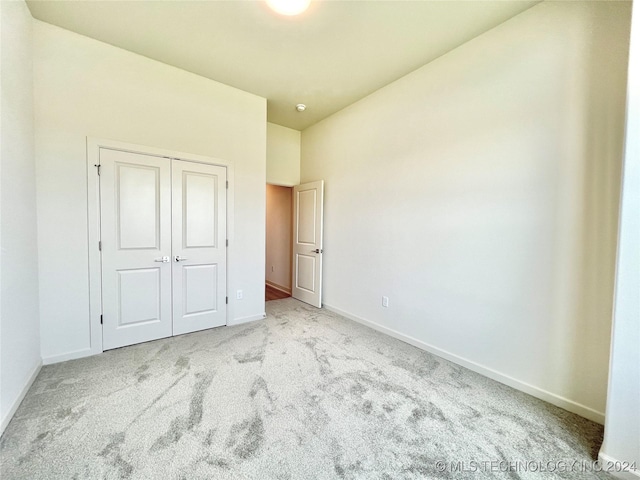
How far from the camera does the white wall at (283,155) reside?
432cm

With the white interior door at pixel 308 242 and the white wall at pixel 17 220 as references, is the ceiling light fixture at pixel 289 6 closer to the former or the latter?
the white wall at pixel 17 220

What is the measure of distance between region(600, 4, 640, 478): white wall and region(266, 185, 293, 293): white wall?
4.32 m

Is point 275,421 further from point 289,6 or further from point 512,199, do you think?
point 289,6

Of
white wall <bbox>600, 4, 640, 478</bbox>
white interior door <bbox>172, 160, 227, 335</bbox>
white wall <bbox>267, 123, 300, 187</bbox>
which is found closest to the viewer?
white wall <bbox>600, 4, 640, 478</bbox>

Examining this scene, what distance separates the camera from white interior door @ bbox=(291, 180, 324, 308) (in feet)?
13.5

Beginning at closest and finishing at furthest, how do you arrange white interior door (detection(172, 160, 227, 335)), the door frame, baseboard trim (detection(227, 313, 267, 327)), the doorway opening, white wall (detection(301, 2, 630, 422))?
white wall (detection(301, 2, 630, 422)), the door frame, white interior door (detection(172, 160, 227, 335)), baseboard trim (detection(227, 313, 267, 327)), the doorway opening

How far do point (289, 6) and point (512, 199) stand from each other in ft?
7.55

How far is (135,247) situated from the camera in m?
2.69

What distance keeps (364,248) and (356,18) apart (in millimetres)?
2389

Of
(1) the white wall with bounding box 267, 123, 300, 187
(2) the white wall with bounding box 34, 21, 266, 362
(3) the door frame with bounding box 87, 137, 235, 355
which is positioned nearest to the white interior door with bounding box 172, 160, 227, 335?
(2) the white wall with bounding box 34, 21, 266, 362

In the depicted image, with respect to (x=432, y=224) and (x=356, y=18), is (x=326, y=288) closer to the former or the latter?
(x=432, y=224)

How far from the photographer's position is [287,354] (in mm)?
2564

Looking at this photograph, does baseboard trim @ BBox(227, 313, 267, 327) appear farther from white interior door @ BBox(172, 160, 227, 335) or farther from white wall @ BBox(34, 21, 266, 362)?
white wall @ BBox(34, 21, 266, 362)

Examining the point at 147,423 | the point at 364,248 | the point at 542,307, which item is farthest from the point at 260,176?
the point at 542,307
